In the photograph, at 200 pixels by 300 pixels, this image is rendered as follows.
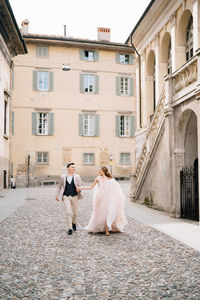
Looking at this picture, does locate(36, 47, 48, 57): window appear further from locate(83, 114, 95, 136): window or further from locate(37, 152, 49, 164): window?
locate(37, 152, 49, 164): window

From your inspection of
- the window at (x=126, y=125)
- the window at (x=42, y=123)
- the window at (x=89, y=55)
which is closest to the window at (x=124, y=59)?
the window at (x=89, y=55)

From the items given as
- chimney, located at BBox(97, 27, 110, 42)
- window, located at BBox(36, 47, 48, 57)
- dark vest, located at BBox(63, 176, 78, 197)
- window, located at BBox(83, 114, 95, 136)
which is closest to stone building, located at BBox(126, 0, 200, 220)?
dark vest, located at BBox(63, 176, 78, 197)

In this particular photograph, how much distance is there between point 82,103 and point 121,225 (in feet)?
82.1

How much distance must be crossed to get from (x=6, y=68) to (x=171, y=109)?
13226 millimetres

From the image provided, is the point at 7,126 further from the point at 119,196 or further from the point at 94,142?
the point at 119,196

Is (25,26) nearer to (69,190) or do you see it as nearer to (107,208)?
(69,190)

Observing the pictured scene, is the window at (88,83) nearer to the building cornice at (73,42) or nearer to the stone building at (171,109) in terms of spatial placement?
the building cornice at (73,42)

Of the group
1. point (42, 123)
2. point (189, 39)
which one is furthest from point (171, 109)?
point (42, 123)

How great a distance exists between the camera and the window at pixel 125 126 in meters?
34.4

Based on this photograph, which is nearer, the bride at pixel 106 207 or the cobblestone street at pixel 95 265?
the cobblestone street at pixel 95 265

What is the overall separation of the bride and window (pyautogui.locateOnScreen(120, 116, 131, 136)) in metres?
25.2

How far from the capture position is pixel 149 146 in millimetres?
15430

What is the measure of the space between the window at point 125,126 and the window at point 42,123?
6.36 meters

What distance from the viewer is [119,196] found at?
30.3 feet
